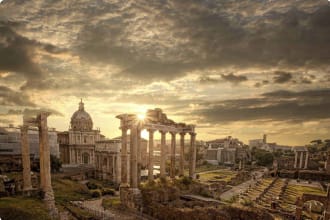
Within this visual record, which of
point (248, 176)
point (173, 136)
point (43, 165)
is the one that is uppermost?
point (173, 136)

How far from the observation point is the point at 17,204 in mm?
15117

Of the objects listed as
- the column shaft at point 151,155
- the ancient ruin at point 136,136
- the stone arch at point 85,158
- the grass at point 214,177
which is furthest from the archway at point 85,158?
the column shaft at point 151,155

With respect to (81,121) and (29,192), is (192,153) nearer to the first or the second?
(29,192)

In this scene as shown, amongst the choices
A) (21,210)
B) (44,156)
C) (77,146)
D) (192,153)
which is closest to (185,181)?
(192,153)

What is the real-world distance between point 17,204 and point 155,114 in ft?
44.1

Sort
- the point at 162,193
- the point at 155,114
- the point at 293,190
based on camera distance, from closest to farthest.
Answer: the point at 162,193
the point at 155,114
the point at 293,190

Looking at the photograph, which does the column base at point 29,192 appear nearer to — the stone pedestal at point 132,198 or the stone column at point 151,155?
the stone pedestal at point 132,198

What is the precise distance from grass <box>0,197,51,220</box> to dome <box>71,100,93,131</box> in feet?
119

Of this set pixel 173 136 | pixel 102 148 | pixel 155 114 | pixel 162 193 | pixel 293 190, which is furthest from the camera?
pixel 102 148

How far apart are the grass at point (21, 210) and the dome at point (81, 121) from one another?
3631 cm

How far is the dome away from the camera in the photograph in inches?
2039

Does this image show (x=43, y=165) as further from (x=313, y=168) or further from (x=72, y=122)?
(x=313, y=168)

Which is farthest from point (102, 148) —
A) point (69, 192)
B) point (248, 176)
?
point (248, 176)

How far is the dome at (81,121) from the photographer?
51.8 meters
